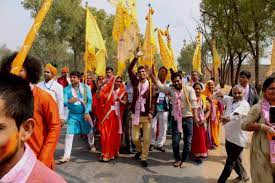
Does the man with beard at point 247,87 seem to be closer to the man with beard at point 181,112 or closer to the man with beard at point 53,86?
the man with beard at point 181,112

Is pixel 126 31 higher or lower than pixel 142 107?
higher

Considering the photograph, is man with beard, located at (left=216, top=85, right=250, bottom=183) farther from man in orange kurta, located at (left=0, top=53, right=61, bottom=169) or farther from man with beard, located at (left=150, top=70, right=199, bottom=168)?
man in orange kurta, located at (left=0, top=53, right=61, bottom=169)

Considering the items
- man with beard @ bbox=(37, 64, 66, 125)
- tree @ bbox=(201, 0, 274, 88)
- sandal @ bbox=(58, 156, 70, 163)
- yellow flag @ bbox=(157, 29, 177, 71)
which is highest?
tree @ bbox=(201, 0, 274, 88)

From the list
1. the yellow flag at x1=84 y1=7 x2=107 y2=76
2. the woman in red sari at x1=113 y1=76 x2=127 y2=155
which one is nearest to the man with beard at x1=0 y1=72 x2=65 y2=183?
the woman in red sari at x1=113 y1=76 x2=127 y2=155

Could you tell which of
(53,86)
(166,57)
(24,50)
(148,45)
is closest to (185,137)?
(166,57)

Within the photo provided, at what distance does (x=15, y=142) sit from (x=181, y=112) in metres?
5.94

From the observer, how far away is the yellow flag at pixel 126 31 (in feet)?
25.7

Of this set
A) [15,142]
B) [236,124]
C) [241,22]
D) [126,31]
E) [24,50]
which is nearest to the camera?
[15,142]

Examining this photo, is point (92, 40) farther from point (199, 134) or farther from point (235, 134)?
point (235, 134)

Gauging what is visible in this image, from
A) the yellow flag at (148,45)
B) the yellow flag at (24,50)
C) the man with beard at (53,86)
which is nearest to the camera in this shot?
the yellow flag at (24,50)

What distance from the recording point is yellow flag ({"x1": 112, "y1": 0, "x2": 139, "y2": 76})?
308 inches

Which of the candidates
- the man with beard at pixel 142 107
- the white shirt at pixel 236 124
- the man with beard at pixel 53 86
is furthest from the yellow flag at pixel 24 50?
the man with beard at pixel 142 107

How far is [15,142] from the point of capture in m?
1.48

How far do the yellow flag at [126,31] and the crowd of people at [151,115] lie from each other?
383 mm
